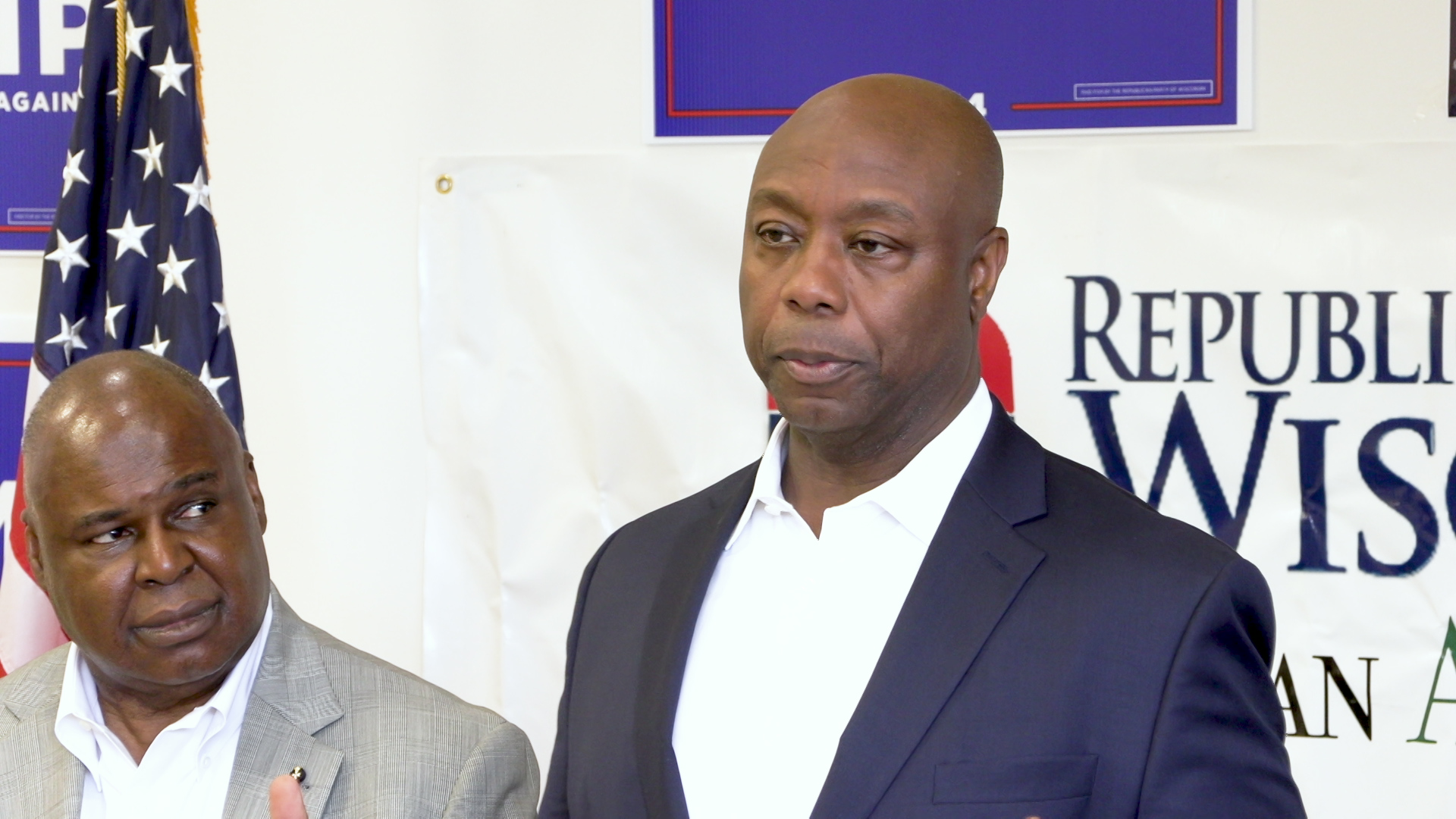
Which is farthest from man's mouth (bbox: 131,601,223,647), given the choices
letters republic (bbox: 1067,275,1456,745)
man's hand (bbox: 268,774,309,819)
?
letters republic (bbox: 1067,275,1456,745)

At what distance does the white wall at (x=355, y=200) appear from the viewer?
2611 mm

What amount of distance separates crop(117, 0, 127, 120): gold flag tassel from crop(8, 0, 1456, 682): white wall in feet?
0.62

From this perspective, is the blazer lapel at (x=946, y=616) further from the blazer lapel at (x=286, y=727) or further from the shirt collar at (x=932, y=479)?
the blazer lapel at (x=286, y=727)

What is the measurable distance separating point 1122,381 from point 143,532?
1579 millimetres

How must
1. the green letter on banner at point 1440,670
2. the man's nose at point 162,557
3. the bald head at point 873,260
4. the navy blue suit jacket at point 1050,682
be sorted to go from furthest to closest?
the green letter on banner at point 1440,670, the man's nose at point 162,557, the bald head at point 873,260, the navy blue suit jacket at point 1050,682

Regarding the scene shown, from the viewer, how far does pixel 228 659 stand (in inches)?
61.9

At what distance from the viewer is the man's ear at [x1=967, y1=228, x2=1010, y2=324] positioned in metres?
1.27

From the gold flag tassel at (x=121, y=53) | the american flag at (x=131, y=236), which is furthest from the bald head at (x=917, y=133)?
the gold flag tassel at (x=121, y=53)

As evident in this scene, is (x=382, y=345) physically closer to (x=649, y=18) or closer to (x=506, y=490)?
(x=506, y=490)

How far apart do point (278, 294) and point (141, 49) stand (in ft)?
1.66

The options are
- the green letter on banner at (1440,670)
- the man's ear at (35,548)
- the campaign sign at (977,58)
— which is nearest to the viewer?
the man's ear at (35,548)

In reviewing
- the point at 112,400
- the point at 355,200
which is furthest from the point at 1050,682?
the point at 355,200

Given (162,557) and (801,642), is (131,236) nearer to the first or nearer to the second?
(162,557)

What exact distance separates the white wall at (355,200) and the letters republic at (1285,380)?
95 cm
